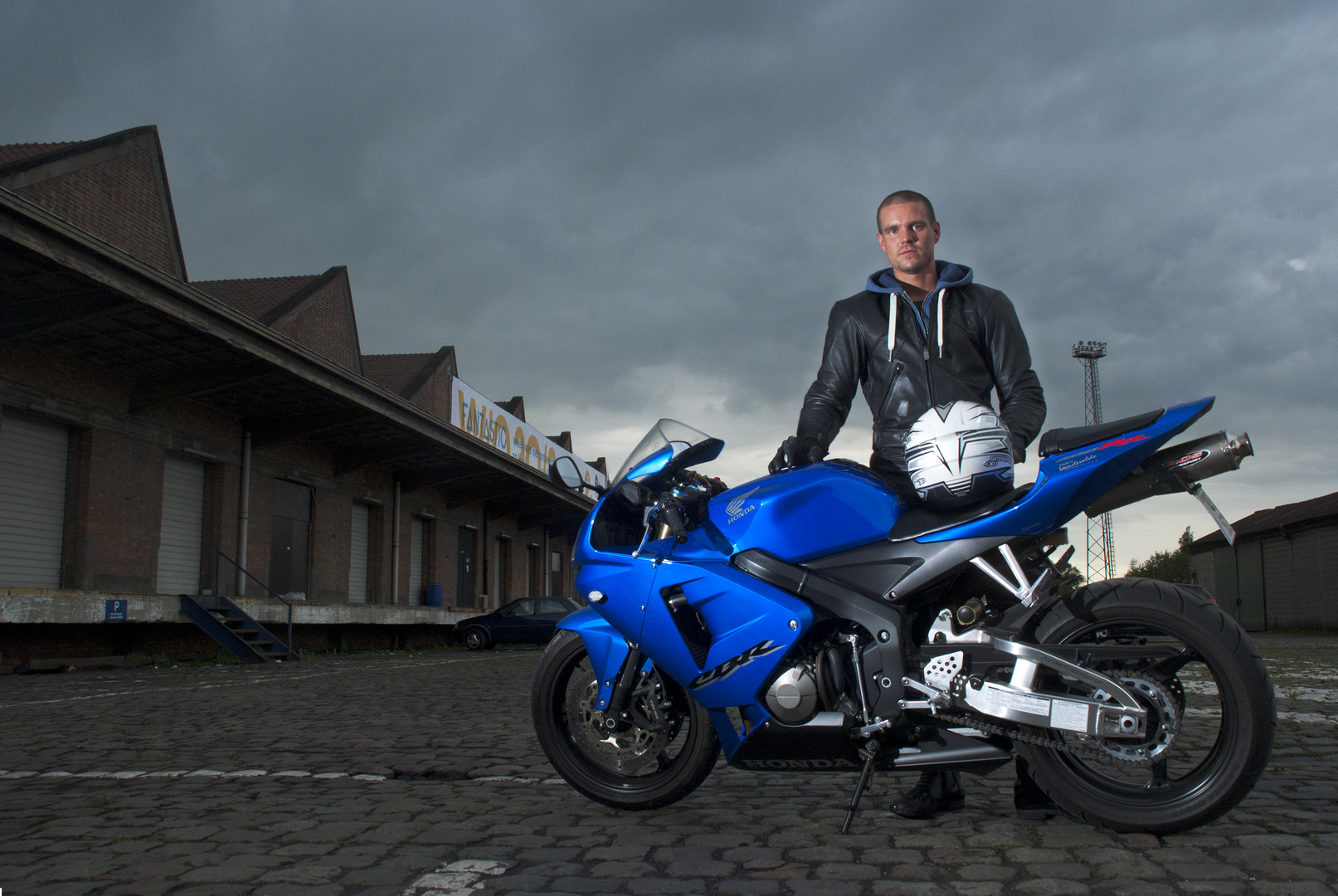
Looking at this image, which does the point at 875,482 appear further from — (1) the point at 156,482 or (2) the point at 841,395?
(1) the point at 156,482

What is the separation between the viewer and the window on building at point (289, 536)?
71.1ft

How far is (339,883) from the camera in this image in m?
2.71

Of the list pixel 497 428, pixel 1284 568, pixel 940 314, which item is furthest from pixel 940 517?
pixel 1284 568

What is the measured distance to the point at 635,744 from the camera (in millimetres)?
3613

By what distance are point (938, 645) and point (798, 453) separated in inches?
30.9

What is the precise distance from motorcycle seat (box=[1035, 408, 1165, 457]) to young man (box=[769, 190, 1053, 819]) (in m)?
0.48

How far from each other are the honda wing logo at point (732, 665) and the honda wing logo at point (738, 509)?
41 cm

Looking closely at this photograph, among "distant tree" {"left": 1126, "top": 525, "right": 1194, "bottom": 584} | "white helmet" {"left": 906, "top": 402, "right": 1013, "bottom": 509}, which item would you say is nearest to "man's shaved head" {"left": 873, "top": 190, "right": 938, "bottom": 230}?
"white helmet" {"left": 906, "top": 402, "right": 1013, "bottom": 509}

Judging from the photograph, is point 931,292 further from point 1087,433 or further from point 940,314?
point 1087,433

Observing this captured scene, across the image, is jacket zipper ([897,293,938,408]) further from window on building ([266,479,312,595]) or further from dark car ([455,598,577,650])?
dark car ([455,598,577,650])

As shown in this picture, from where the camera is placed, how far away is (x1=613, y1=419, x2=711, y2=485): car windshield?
368 cm

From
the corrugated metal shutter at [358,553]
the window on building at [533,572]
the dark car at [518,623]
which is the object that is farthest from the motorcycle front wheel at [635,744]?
the window on building at [533,572]

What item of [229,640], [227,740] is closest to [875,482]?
[227,740]

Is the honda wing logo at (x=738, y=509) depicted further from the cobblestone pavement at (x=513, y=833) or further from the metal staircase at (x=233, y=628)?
the metal staircase at (x=233, y=628)
